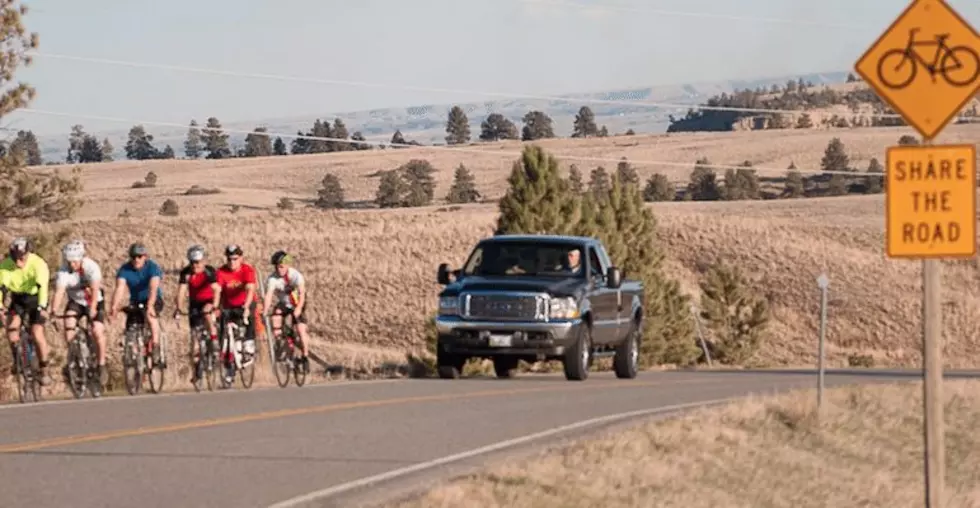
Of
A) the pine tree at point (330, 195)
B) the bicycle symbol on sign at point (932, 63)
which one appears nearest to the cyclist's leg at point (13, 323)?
the bicycle symbol on sign at point (932, 63)

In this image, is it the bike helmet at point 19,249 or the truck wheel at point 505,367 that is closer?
the bike helmet at point 19,249

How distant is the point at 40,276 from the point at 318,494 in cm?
930

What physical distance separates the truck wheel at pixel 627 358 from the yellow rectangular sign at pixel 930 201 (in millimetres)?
15856

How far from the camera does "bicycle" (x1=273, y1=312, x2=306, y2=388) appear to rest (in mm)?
24109

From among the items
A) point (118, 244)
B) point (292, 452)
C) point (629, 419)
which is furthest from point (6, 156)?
point (118, 244)

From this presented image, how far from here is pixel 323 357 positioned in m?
59.8

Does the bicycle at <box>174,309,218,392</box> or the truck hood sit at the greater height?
the truck hood

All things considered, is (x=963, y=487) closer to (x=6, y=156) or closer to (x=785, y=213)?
(x=6, y=156)

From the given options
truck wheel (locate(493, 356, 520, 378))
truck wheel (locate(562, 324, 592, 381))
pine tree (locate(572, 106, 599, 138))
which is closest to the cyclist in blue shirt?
truck wheel (locate(562, 324, 592, 381))

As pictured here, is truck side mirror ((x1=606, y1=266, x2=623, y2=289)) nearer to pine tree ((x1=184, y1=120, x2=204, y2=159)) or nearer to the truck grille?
the truck grille

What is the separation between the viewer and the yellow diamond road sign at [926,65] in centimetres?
1217

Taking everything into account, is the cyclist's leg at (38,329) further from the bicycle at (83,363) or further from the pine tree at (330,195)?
the pine tree at (330,195)

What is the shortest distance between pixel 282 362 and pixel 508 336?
128 inches

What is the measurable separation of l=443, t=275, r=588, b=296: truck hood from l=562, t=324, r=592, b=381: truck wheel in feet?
1.87
